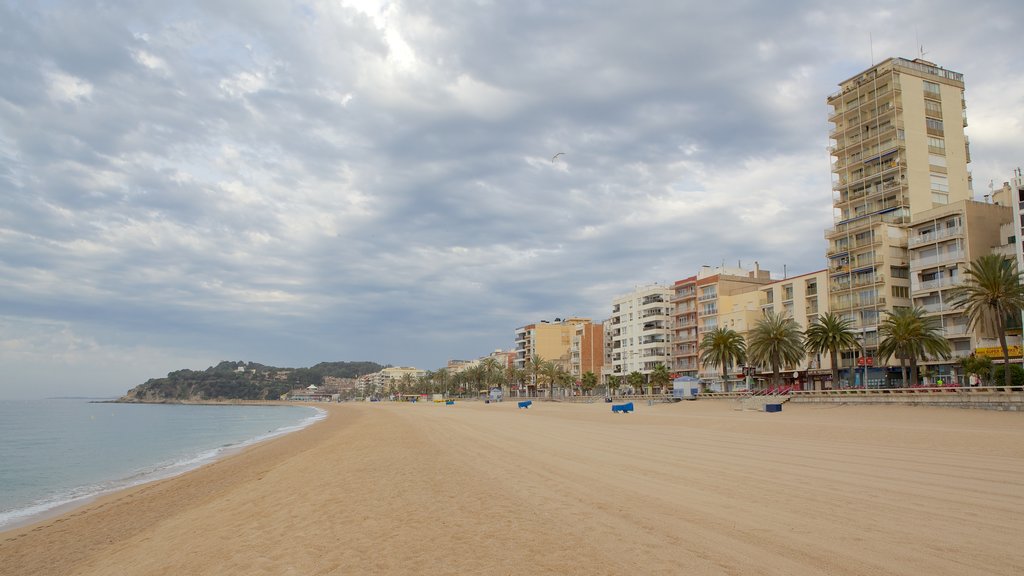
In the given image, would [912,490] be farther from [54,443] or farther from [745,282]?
[745,282]

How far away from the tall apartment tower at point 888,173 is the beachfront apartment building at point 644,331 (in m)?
40.0

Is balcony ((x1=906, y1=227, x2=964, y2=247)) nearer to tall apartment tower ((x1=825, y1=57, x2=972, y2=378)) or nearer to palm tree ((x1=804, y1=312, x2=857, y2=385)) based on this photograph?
tall apartment tower ((x1=825, y1=57, x2=972, y2=378))

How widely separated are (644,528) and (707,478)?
241 inches

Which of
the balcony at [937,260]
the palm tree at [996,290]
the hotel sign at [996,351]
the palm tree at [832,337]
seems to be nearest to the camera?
the palm tree at [996,290]

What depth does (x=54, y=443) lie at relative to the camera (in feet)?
177

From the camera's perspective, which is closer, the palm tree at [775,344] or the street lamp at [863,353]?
the palm tree at [775,344]

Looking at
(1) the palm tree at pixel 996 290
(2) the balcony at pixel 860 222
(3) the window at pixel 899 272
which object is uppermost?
(2) the balcony at pixel 860 222

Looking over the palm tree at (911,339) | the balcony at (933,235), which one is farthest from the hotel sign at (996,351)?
the balcony at (933,235)

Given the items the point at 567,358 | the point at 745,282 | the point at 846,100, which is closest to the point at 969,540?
the point at 846,100

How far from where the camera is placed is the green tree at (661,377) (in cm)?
10319

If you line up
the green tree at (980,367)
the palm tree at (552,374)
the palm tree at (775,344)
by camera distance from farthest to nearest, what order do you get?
the palm tree at (552,374), the palm tree at (775,344), the green tree at (980,367)

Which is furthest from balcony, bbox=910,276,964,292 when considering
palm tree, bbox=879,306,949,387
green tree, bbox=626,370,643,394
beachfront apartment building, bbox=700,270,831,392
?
green tree, bbox=626,370,643,394

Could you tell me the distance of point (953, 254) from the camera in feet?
213

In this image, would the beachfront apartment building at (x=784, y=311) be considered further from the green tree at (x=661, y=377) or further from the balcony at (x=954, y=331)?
the balcony at (x=954, y=331)
